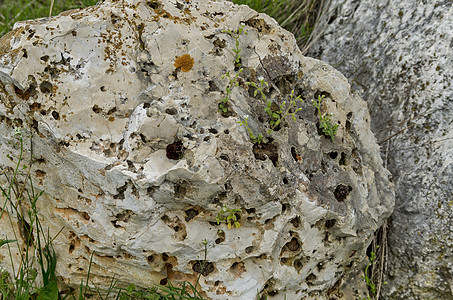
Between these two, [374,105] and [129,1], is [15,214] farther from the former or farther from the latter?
[374,105]

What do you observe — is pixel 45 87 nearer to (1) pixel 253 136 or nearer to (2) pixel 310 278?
(1) pixel 253 136

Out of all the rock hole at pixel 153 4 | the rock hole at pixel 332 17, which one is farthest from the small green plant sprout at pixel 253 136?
the rock hole at pixel 332 17

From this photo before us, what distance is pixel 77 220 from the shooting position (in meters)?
2.63

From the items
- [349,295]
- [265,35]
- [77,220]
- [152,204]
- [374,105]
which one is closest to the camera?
[152,204]

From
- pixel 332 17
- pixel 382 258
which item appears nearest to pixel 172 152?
pixel 382 258

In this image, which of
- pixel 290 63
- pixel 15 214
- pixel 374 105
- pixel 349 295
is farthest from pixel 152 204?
pixel 374 105

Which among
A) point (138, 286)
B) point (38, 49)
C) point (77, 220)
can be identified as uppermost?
point (38, 49)

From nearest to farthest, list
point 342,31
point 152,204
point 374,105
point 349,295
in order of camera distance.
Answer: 1. point 152,204
2. point 349,295
3. point 374,105
4. point 342,31

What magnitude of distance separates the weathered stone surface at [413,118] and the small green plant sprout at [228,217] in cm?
145

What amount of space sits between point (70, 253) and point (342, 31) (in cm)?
289

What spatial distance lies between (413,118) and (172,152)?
2.00 meters

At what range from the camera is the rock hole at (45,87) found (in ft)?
8.23

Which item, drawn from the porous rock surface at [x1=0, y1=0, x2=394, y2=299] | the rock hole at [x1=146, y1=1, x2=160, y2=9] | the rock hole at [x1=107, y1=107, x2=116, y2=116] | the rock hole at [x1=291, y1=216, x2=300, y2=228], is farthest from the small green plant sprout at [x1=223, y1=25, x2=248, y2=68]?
the rock hole at [x1=291, y1=216, x2=300, y2=228]

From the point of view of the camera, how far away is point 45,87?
2516 mm
